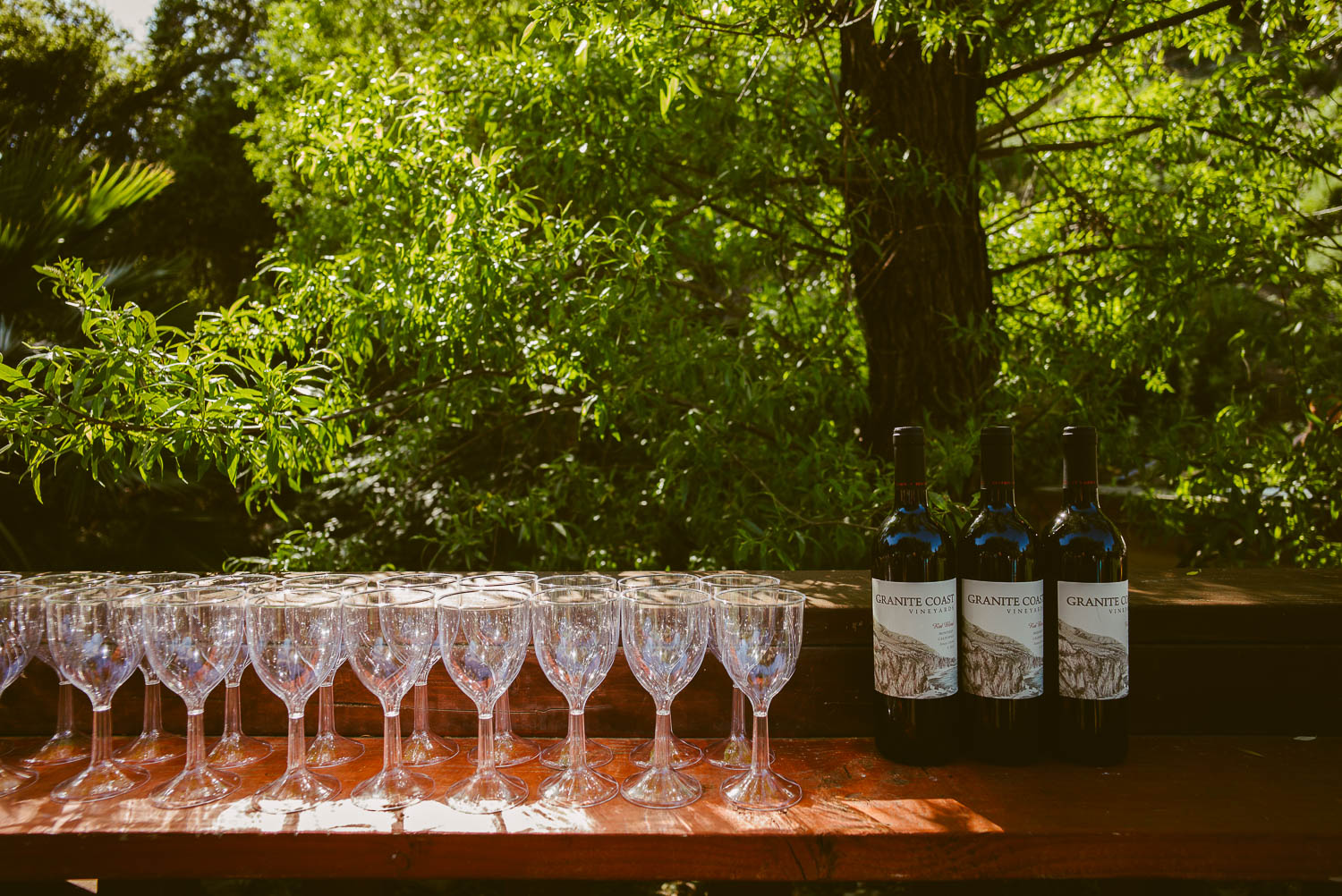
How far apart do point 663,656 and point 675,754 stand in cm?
23

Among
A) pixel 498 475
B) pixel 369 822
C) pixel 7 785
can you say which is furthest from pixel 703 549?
pixel 7 785

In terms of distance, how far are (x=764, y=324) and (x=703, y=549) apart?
65cm

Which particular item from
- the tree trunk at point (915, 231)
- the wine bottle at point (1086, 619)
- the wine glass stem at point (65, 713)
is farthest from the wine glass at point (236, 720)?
the tree trunk at point (915, 231)

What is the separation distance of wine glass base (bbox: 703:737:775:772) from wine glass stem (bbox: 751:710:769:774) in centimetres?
7

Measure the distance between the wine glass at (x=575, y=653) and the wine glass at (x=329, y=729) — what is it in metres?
0.29

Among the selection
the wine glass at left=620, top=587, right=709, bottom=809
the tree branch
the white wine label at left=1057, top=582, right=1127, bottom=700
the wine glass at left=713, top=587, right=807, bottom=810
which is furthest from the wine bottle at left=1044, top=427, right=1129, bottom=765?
the tree branch

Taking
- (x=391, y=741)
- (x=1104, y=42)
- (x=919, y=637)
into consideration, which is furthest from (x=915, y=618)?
(x=1104, y=42)

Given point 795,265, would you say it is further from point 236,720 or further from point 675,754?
point 236,720

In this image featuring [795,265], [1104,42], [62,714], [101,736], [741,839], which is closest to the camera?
[741,839]

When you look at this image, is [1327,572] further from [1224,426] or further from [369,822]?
[369,822]

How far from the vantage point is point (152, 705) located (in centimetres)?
135

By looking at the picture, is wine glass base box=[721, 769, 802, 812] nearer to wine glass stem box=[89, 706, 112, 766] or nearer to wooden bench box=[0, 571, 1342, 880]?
wooden bench box=[0, 571, 1342, 880]

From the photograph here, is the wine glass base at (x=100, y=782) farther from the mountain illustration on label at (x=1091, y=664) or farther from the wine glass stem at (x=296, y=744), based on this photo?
the mountain illustration on label at (x=1091, y=664)

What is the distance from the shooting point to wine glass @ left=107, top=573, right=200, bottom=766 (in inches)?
51.2
